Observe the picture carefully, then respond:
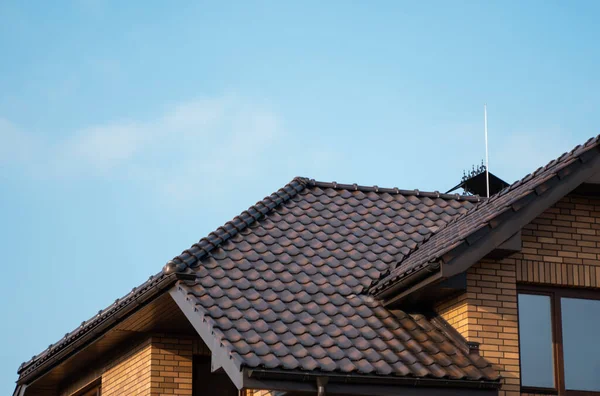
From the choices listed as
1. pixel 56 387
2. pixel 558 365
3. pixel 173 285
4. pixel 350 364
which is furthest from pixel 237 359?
pixel 56 387

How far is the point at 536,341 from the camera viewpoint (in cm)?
1198

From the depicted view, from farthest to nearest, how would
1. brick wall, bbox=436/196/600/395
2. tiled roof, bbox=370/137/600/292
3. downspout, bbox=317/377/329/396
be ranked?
brick wall, bbox=436/196/600/395 → tiled roof, bbox=370/137/600/292 → downspout, bbox=317/377/329/396

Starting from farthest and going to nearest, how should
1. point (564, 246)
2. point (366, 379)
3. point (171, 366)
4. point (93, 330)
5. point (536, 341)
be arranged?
point (93, 330) < point (171, 366) < point (564, 246) < point (536, 341) < point (366, 379)

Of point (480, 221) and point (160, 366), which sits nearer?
point (480, 221)

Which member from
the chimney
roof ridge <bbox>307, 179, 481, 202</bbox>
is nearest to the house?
roof ridge <bbox>307, 179, 481, 202</bbox>

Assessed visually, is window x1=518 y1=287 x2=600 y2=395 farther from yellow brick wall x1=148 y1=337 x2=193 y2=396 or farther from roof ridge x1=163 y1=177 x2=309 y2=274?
yellow brick wall x1=148 y1=337 x2=193 y2=396

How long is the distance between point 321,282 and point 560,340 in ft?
9.15

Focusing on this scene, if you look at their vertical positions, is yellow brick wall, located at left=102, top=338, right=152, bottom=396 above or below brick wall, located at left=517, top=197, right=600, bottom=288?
below

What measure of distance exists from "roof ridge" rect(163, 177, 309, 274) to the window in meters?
3.71

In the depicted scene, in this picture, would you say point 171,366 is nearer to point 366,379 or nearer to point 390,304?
point 390,304

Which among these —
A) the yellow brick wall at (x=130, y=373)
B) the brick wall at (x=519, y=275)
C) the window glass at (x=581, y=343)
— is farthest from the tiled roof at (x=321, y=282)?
the yellow brick wall at (x=130, y=373)

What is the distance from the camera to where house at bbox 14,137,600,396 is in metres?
11.0

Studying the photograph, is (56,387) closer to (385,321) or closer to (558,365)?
(385,321)

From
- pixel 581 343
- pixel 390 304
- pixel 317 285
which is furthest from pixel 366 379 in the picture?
pixel 581 343
